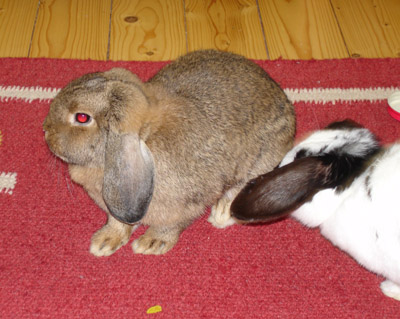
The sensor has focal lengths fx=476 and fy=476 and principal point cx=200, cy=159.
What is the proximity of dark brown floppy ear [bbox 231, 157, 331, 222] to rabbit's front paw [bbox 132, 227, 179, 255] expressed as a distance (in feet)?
1.60

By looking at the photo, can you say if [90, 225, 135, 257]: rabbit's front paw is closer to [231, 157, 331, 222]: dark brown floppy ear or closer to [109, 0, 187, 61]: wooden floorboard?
[231, 157, 331, 222]: dark brown floppy ear

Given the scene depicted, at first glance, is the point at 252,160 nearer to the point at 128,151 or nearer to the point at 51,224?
the point at 128,151

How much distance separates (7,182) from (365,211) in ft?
4.72

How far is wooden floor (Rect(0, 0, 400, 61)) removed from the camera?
105 inches

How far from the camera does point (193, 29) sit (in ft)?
9.21

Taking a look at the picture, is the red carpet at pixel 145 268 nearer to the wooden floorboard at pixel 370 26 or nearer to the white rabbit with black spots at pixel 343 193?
the white rabbit with black spots at pixel 343 193

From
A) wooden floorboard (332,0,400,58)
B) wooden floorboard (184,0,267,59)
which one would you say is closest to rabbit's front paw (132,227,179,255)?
wooden floorboard (184,0,267,59)

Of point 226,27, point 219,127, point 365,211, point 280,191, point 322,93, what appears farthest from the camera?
point 226,27

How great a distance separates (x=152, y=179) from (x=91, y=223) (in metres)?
0.59

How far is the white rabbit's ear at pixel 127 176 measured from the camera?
1.44 m

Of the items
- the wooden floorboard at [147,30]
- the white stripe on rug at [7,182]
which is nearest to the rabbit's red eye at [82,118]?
the white stripe on rug at [7,182]

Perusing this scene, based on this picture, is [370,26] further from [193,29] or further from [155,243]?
[155,243]

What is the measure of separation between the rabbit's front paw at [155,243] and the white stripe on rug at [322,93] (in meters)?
0.92

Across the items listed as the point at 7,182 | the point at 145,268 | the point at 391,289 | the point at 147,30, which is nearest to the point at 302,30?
the point at 147,30
